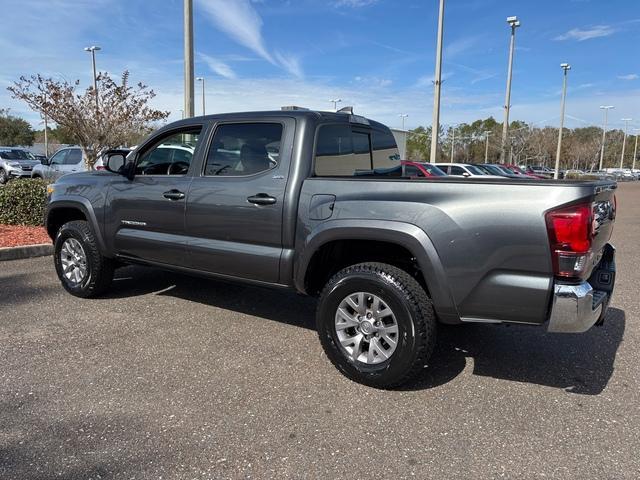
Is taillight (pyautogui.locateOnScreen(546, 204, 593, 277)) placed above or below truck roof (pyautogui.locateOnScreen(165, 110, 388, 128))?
below

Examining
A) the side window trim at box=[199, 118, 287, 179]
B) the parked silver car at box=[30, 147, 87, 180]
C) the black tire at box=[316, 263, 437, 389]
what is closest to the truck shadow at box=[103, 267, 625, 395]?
the black tire at box=[316, 263, 437, 389]

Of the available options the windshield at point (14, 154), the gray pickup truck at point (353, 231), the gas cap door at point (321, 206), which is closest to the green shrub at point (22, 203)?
the gray pickup truck at point (353, 231)

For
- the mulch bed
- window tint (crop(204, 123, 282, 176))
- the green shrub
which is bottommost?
the mulch bed

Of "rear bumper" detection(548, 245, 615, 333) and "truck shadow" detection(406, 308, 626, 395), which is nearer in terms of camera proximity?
"rear bumper" detection(548, 245, 615, 333)

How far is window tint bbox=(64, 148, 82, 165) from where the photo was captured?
1540 centimetres

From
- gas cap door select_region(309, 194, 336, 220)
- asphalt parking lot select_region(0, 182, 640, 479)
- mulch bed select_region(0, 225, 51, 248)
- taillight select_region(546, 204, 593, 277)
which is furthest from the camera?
mulch bed select_region(0, 225, 51, 248)

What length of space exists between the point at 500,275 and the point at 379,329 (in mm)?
880

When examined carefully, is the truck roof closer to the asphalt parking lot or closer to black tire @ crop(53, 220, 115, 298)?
black tire @ crop(53, 220, 115, 298)

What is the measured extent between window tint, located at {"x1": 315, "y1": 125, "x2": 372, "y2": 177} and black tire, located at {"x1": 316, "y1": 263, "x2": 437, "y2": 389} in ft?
3.00

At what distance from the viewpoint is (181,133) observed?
188 inches

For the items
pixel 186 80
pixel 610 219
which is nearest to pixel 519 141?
pixel 186 80

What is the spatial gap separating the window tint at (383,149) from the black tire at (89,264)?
2.88 m

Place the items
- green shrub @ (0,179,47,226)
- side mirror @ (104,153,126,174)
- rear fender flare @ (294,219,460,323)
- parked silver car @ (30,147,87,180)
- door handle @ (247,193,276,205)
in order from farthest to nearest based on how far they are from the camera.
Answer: parked silver car @ (30,147,87,180) → green shrub @ (0,179,47,226) → side mirror @ (104,153,126,174) → door handle @ (247,193,276,205) → rear fender flare @ (294,219,460,323)

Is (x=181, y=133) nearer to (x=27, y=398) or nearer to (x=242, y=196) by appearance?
(x=242, y=196)
